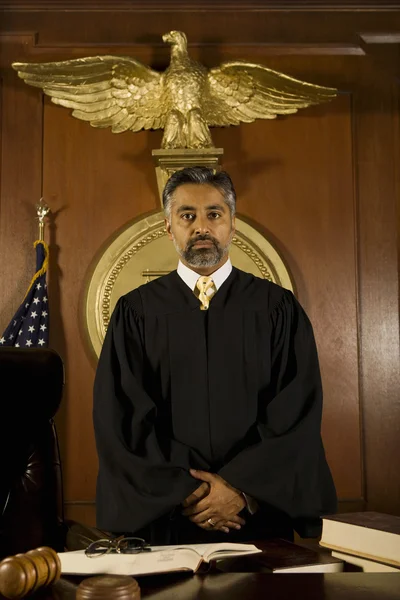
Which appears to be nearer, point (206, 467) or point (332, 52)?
point (206, 467)

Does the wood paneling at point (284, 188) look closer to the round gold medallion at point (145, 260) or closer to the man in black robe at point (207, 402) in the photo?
the round gold medallion at point (145, 260)

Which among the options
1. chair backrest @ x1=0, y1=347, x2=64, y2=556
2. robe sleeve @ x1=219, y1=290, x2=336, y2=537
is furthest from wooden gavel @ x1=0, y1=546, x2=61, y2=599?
robe sleeve @ x1=219, y1=290, x2=336, y2=537

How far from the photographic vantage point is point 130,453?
2.14 metres

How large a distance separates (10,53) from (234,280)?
227 cm

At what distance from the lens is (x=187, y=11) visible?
Answer: 400 cm

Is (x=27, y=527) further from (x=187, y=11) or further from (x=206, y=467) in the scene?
(x=187, y=11)

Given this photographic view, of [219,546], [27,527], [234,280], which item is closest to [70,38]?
[234,280]

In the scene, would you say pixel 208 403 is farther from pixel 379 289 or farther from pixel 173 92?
pixel 173 92

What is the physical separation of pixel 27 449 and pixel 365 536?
1.02 meters

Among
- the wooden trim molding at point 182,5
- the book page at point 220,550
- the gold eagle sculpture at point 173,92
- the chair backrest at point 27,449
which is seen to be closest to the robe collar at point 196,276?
the chair backrest at point 27,449

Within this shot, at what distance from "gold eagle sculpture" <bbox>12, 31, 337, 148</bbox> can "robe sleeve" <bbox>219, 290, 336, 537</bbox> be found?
1.67 metres

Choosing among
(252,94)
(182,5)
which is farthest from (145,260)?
(182,5)

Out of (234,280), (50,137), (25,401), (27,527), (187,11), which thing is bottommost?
(27,527)

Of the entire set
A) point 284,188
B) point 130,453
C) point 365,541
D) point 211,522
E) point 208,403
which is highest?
point 284,188
